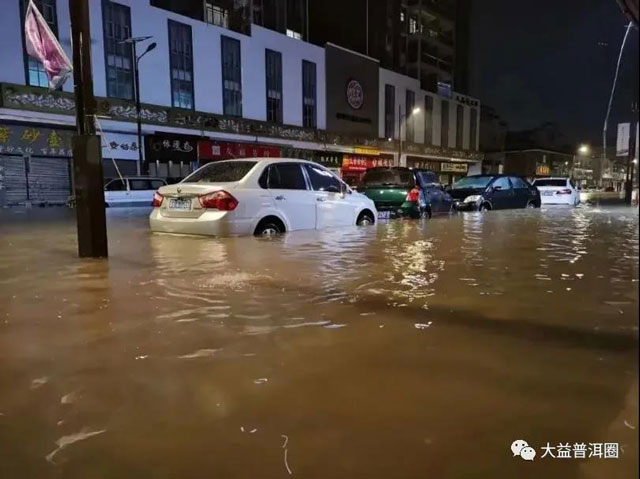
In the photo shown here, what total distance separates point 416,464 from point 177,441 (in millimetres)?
1014

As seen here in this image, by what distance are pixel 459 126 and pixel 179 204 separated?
50.1 meters

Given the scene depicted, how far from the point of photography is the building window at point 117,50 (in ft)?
80.8

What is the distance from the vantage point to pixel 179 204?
8.16 m

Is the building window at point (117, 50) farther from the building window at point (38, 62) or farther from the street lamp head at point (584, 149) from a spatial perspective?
the street lamp head at point (584, 149)

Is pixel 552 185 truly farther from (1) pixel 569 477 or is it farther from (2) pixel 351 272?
(1) pixel 569 477

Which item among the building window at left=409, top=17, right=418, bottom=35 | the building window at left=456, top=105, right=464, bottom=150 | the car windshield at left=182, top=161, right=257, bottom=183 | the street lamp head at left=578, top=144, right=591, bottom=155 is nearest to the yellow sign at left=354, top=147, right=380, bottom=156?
the building window at left=456, top=105, right=464, bottom=150

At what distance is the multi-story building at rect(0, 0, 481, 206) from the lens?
72.5 feet

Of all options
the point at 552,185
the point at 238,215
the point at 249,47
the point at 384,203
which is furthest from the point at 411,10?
the point at 238,215

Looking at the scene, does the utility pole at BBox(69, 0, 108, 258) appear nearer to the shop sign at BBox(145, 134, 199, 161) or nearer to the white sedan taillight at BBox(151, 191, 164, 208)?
the white sedan taillight at BBox(151, 191, 164, 208)

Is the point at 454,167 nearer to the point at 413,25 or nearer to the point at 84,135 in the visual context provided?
the point at 413,25

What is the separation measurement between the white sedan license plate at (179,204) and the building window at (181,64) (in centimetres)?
2094

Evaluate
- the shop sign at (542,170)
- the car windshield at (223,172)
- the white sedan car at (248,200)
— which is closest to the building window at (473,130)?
the shop sign at (542,170)

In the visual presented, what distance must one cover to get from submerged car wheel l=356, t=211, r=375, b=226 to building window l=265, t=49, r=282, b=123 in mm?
23567

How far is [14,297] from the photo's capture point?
4.88 meters
